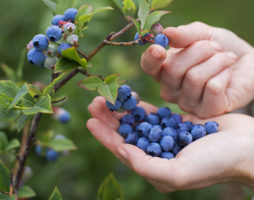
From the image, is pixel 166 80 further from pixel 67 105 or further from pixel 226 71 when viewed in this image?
pixel 67 105

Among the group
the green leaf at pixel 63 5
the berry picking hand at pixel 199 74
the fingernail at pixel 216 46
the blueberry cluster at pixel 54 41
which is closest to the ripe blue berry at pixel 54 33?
the blueberry cluster at pixel 54 41

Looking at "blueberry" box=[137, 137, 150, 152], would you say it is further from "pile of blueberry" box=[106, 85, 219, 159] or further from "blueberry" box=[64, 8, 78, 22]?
"blueberry" box=[64, 8, 78, 22]

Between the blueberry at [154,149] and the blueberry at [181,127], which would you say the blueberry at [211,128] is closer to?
the blueberry at [181,127]

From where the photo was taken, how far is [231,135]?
3.04ft

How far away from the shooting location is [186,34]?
3.58ft

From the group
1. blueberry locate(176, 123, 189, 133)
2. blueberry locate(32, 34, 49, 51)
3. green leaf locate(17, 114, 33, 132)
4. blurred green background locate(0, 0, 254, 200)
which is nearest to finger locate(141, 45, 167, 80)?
blueberry locate(176, 123, 189, 133)

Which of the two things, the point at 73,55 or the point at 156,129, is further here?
the point at 156,129

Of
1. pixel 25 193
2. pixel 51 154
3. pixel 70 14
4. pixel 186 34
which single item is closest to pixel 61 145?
pixel 51 154

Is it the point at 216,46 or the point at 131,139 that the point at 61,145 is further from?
the point at 216,46

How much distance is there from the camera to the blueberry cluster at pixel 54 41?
0.78m

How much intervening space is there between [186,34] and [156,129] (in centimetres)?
37

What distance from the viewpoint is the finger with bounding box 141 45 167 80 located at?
3.11 feet

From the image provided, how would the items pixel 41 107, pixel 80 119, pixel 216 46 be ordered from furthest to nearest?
pixel 80 119
pixel 216 46
pixel 41 107

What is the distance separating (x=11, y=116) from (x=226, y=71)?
0.82 meters
